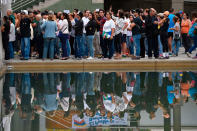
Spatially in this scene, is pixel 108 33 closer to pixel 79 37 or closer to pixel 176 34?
pixel 79 37

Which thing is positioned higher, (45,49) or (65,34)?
(65,34)

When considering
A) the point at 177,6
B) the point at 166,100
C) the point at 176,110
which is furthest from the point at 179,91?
the point at 177,6

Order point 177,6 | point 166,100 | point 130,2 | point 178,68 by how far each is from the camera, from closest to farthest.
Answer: point 166,100 → point 178,68 → point 177,6 → point 130,2

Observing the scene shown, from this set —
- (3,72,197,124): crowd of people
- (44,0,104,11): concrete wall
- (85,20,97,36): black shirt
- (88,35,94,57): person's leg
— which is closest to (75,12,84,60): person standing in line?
(85,20,97,36): black shirt

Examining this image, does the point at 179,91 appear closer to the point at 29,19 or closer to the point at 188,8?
the point at 29,19

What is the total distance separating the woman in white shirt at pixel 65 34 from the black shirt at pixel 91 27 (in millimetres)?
802

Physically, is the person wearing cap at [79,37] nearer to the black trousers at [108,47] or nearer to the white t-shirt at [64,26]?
the white t-shirt at [64,26]

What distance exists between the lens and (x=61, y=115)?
31.7ft

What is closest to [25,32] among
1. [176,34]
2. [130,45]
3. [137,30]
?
[137,30]

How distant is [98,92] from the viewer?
41.5 ft

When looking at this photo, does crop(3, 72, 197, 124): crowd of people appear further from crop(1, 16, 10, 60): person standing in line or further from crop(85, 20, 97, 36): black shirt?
crop(85, 20, 97, 36): black shirt

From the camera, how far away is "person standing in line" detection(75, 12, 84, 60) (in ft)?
61.5

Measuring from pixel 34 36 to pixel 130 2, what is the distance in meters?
22.2

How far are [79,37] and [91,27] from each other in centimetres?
71
